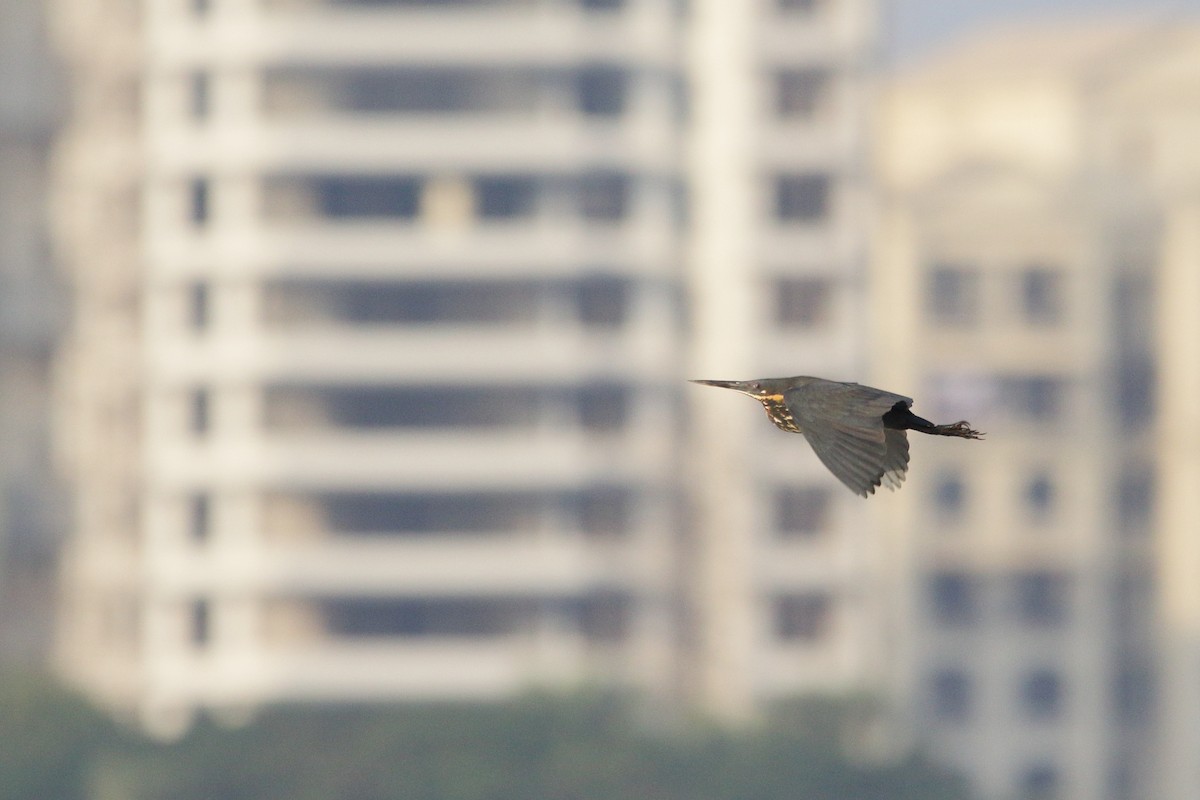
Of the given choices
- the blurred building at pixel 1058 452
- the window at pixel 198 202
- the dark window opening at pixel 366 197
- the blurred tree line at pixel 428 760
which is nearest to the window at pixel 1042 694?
the blurred building at pixel 1058 452

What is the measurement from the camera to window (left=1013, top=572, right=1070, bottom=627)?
135m

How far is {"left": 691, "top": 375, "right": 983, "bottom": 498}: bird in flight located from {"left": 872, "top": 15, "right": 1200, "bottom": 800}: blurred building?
12017 cm

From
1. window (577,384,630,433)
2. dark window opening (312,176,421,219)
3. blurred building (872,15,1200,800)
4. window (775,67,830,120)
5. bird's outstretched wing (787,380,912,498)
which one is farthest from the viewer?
blurred building (872,15,1200,800)

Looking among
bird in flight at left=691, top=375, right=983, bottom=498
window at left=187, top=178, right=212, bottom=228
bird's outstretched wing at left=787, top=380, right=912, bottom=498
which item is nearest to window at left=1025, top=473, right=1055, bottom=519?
window at left=187, top=178, right=212, bottom=228

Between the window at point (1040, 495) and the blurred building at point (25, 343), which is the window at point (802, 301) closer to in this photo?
the window at point (1040, 495)

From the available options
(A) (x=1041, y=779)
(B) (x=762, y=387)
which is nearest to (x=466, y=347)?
(A) (x=1041, y=779)

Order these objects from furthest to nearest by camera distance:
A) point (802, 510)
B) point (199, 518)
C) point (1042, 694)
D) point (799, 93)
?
point (1042, 694), point (802, 510), point (799, 93), point (199, 518)

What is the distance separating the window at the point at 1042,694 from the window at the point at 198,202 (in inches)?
1999

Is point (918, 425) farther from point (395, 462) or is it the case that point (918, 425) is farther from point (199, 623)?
point (199, 623)

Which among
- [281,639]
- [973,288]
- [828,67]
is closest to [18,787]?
[281,639]

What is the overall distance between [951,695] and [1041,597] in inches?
275

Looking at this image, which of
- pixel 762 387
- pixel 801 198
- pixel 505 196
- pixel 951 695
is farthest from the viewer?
pixel 951 695

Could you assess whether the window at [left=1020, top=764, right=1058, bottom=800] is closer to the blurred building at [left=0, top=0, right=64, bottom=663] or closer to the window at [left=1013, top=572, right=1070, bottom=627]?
the window at [left=1013, top=572, right=1070, bottom=627]

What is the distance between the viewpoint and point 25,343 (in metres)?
83.5
